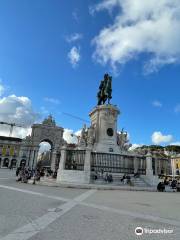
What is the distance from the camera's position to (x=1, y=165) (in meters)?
95.1

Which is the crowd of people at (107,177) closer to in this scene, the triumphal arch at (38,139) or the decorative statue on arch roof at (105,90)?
the decorative statue on arch roof at (105,90)

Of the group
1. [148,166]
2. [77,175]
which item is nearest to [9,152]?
[77,175]

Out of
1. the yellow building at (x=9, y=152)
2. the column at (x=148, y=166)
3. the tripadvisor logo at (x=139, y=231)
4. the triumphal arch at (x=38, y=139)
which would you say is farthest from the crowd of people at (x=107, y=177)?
the yellow building at (x=9, y=152)

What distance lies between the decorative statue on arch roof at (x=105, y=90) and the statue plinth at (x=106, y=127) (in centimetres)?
288

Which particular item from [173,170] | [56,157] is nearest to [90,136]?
[56,157]

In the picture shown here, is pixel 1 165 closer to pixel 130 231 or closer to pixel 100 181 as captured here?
pixel 100 181

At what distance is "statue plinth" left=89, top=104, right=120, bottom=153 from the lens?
25.7 m

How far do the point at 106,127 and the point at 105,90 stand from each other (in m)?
6.03

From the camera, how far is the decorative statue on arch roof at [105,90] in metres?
30.2

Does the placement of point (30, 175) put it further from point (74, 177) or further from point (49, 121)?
point (49, 121)

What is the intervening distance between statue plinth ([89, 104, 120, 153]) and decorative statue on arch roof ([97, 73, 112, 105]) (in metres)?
2.88

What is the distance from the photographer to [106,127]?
2675 centimetres

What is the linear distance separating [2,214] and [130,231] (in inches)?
142

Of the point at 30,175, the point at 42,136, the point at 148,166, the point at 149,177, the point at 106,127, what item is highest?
the point at 42,136
